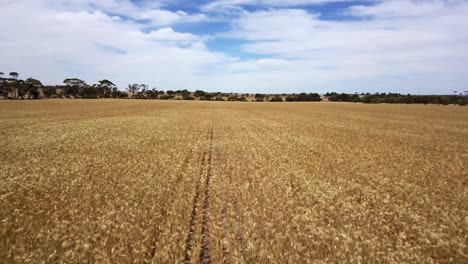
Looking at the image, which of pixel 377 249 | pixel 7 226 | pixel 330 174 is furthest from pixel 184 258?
pixel 330 174

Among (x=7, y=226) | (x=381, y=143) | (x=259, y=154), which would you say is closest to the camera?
(x=7, y=226)

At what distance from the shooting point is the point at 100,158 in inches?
591

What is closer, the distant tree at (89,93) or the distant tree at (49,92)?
the distant tree at (49,92)

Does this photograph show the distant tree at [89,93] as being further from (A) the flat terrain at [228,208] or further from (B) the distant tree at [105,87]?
(A) the flat terrain at [228,208]

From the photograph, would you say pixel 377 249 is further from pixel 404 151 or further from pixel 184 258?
pixel 404 151

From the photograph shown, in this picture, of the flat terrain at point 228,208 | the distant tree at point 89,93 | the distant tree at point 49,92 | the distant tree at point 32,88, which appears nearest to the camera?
the flat terrain at point 228,208

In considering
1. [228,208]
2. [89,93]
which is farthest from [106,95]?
[228,208]

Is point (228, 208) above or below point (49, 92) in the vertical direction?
below

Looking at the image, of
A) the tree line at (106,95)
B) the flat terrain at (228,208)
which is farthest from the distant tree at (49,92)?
the flat terrain at (228,208)

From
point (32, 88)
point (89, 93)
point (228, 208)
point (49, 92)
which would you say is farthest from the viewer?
point (89, 93)

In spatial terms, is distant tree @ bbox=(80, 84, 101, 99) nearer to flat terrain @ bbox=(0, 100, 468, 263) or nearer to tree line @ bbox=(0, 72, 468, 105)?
tree line @ bbox=(0, 72, 468, 105)

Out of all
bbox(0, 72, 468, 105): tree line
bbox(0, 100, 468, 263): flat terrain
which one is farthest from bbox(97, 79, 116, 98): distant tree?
bbox(0, 100, 468, 263): flat terrain

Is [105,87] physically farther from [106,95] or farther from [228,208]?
[228,208]

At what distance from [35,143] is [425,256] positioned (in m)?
20.4
